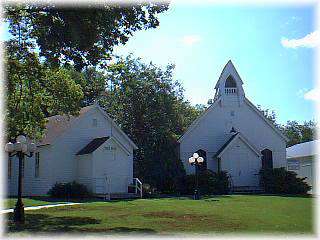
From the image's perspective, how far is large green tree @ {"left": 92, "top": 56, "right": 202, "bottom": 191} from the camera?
1395 inches

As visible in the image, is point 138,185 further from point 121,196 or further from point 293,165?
point 293,165

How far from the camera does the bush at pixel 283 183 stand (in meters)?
34.6

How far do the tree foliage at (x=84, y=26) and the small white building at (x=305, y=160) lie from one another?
27003 millimetres

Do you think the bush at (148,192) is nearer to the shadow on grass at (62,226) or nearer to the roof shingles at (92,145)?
the roof shingles at (92,145)

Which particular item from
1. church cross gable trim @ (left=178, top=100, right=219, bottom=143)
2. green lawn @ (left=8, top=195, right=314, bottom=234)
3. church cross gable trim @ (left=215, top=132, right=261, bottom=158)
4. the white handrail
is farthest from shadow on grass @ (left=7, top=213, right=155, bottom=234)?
church cross gable trim @ (left=215, top=132, right=261, bottom=158)

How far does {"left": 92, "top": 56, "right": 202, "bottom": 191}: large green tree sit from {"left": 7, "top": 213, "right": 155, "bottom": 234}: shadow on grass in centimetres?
1846

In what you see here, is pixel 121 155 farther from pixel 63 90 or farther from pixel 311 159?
pixel 311 159

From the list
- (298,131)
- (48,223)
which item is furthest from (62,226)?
(298,131)

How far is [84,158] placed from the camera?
3167 centimetres

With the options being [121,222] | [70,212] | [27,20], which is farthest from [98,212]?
[27,20]

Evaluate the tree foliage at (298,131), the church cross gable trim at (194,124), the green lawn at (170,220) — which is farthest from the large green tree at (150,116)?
the tree foliage at (298,131)

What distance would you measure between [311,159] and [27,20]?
29996 mm

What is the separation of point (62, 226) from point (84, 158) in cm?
1739

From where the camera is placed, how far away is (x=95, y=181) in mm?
30812
